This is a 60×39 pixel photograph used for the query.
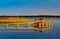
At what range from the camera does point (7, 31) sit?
306cm

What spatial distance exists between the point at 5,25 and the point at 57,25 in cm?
87

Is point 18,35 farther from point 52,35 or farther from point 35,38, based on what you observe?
point 52,35

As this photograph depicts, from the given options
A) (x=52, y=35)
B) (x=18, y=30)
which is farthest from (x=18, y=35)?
(x=52, y=35)

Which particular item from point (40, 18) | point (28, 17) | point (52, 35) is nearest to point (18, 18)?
point (28, 17)

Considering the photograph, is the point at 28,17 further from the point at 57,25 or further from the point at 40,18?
the point at 57,25

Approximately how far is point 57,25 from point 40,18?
0.38m

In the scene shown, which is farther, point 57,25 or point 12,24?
point 57,25

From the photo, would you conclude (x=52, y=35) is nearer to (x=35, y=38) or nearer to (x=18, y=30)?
(x=35, y=38)

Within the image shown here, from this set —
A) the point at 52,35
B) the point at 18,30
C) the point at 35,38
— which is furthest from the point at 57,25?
the point at 18,30

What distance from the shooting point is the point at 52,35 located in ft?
10.1

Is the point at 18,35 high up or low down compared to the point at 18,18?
down

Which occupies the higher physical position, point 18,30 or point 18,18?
point 18,18

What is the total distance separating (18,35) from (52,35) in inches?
22.0

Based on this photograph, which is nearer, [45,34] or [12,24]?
[12,24]
